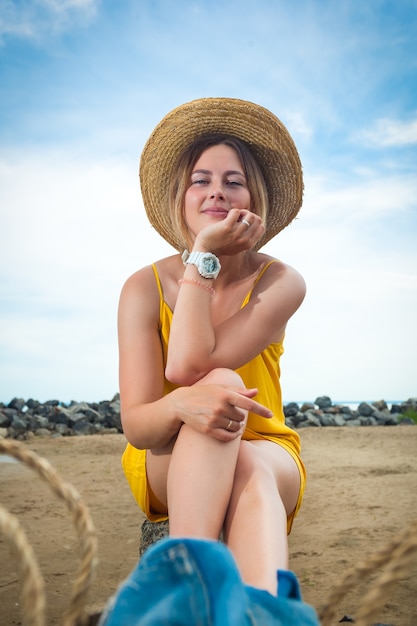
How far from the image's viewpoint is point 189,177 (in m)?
2.47

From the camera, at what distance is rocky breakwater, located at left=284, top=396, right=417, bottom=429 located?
325 inches

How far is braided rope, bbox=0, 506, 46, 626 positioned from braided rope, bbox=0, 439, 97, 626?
87 mm

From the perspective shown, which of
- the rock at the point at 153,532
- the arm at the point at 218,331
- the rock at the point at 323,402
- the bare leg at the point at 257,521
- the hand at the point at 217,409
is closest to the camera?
the bare leg at the point at 257,521

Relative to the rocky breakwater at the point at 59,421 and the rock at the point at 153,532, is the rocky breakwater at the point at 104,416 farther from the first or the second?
the rock at the point at 153,532

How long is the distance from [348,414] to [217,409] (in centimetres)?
791

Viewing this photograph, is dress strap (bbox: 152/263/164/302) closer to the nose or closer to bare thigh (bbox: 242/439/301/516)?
the nose

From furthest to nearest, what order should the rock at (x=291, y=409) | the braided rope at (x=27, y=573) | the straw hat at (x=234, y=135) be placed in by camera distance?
1. the rock at (x=291, y=409)
2. the straw hat at (x=234, y=135)
3. the braided rope at (x=27, y=573)

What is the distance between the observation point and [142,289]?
2.36 metres

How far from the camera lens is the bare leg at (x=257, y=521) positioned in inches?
48.5

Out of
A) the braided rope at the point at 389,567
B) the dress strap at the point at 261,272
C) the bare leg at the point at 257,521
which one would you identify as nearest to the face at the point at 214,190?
the dress strap at the point at 261,272

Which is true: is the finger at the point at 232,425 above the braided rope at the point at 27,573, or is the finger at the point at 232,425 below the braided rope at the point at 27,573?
above

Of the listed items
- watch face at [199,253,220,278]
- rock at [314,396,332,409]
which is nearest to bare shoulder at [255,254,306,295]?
watch face at [199,253,220,278]

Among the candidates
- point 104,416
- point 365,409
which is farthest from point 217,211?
point 365,409

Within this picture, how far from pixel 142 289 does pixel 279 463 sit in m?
0.94
